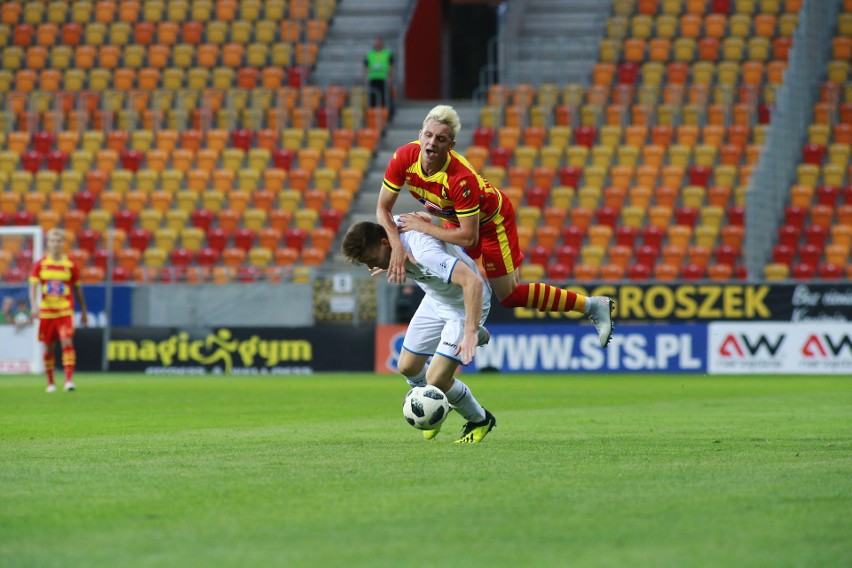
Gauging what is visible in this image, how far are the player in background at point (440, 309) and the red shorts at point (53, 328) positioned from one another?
29.5 feet

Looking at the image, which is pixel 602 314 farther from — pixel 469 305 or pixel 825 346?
pixel 825 346

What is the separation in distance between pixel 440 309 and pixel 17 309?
52.1ft

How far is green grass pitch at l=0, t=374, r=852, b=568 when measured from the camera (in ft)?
15.5

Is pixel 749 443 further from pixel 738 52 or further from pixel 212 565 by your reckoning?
pixel 738 52

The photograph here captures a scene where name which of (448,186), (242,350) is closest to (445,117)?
(448,186)

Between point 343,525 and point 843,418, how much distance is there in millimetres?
7552

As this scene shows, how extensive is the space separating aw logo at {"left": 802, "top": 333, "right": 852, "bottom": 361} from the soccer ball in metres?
14.5

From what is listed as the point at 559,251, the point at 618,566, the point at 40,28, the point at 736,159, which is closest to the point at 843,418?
the point at 618,566

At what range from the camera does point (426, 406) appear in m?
8.48

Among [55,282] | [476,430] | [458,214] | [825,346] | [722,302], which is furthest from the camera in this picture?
[722,302]

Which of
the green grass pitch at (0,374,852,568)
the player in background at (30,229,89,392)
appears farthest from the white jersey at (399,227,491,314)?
the player in background at (30,229,89,392)

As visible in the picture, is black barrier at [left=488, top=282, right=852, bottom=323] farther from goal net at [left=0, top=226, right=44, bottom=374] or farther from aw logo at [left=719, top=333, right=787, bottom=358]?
goal net at [left=0, top=226, right=44, bottom=374]

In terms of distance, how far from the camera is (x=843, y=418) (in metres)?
11.8

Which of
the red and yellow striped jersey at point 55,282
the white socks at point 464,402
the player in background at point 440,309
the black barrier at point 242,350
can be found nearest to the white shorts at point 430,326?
the player in background at point 440,309
